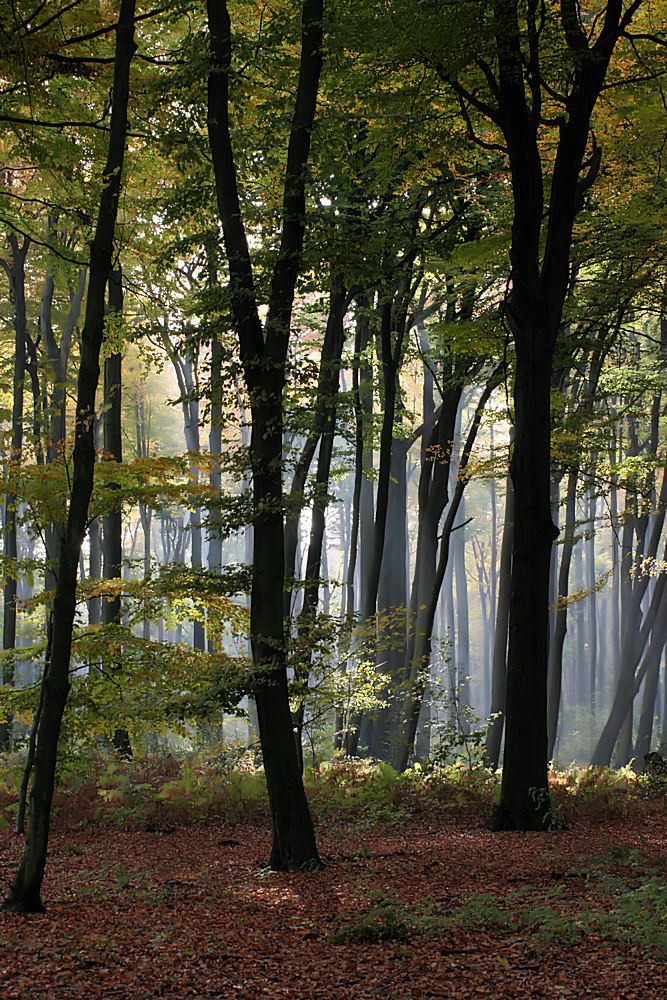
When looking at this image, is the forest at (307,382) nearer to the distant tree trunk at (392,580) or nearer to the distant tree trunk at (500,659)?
the distant tree trunk at (500,659)

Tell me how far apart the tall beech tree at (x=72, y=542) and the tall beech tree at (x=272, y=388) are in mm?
1456

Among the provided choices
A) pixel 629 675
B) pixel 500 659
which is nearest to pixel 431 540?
pixel 500 659

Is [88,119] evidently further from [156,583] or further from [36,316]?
[36,316]

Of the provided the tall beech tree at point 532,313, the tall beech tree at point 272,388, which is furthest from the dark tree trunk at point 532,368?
the tall beech tree at point 272,388

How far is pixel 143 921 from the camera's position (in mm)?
5184

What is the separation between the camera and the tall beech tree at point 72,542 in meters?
5.13

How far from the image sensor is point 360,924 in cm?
479

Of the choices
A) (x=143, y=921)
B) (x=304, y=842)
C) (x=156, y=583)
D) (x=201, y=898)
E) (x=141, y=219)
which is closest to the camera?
(x=143, y=921)

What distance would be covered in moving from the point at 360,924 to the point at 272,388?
169 inches

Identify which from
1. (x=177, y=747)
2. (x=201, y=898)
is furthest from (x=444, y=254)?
(x=177, y=747)

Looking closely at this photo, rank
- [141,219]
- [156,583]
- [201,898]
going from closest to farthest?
[201,898]
[156,583]
[141,219]

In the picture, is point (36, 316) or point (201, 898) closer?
point (201, 898)

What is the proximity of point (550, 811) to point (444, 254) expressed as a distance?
7.47 m

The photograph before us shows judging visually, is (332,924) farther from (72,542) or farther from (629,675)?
(629,675)
